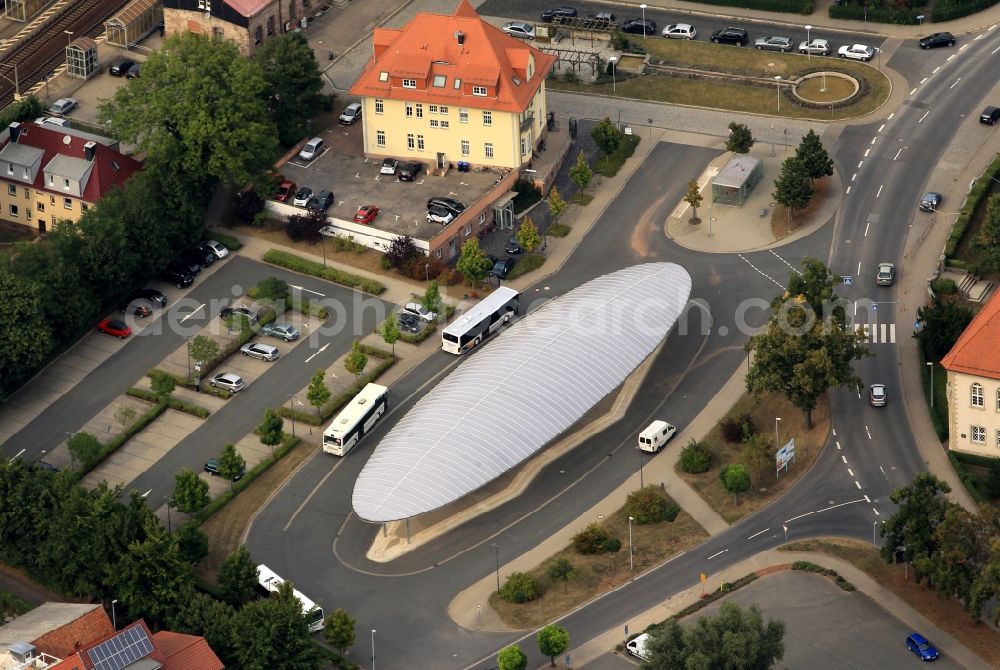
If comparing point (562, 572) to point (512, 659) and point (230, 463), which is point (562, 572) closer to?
point (512, 659)

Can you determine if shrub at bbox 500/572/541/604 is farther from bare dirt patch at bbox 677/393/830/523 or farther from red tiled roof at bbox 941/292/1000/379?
red tiled roof at bbox 941/292/1000/379

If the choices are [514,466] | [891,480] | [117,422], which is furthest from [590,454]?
[117,422]

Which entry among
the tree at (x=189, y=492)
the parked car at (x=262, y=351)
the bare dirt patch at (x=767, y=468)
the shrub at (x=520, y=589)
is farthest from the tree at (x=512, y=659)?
the parked car at (x=262, y=351)

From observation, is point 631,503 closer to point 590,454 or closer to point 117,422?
point 590,454

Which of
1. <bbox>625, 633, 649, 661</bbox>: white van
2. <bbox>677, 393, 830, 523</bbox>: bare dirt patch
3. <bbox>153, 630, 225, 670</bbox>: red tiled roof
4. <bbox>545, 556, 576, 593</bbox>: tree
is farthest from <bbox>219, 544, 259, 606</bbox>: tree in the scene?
<bbox>677, 393, 830, 523</bbox>: bare dirt patch

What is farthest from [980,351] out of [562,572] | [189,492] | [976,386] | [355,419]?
[189,492]
